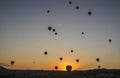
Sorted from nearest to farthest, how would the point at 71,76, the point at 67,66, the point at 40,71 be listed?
the point at 67,66 < the point at 71,76 < the point at 40,71

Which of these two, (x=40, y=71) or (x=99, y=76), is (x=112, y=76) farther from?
(x=40, y=71)

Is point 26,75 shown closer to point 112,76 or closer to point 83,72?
point 83,72

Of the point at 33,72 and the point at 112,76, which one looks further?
the point at 33,72

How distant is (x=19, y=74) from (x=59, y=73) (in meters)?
33.1

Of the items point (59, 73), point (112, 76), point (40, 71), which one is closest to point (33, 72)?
point (40, 71)

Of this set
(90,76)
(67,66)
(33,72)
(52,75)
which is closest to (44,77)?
(52,75)

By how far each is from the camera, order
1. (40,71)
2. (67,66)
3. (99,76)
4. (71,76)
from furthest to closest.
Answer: (40,71) → (99,76) → (71,76) → (67,66)

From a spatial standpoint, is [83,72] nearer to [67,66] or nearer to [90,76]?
[90,76]

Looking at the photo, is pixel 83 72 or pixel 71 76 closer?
pixel 71 76

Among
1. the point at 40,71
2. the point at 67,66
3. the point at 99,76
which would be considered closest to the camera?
the point at 67,66

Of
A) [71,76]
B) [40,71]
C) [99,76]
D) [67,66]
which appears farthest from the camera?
[40,71]

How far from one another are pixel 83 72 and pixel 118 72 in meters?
24.0

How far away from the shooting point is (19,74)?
190 m

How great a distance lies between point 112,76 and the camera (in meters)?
176
